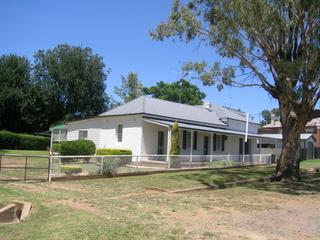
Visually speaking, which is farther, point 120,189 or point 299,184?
point 299,184

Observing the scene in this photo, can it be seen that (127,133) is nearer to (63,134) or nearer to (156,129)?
(156,129)

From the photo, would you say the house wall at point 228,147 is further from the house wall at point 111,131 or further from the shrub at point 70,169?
the shrub at point 70,169

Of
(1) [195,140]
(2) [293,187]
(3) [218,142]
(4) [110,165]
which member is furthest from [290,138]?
(3) [218,142]

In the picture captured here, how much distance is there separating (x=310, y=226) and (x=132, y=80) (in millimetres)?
67552

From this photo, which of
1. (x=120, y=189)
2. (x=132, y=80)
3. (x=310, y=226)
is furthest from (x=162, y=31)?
(x=132, y=80)

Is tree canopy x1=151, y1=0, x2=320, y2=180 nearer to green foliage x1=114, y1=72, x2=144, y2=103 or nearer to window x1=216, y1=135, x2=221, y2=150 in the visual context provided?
window x1=216, y1=135, x2=221, y2=150

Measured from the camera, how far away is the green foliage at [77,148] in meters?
30.9

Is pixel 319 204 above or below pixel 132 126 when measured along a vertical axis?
below

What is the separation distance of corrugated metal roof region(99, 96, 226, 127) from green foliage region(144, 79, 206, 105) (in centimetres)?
3001

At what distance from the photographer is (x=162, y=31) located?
2208 cm

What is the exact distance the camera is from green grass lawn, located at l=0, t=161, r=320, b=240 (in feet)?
28.9

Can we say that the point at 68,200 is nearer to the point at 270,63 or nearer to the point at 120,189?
the point at 120,189

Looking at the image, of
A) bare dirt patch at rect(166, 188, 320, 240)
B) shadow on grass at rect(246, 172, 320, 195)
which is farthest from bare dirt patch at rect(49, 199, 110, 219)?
shadow on grass at rect(246, 172, 320, 195)

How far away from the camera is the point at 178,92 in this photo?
236ft
